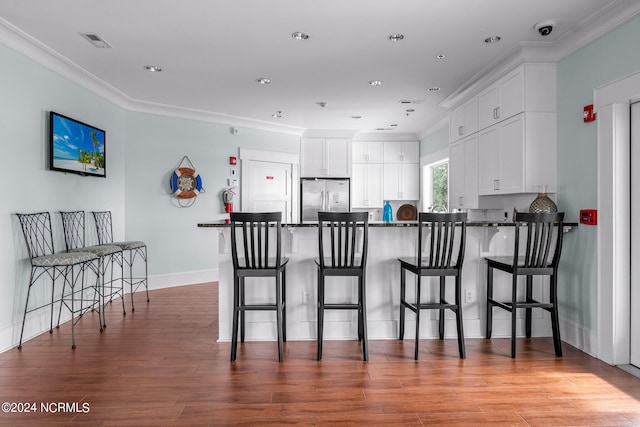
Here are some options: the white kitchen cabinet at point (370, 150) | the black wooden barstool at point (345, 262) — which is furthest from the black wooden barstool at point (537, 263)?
the white kitchen cabinet at point (370, 150)

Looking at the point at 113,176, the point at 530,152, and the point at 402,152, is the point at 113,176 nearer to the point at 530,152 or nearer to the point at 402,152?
the point at 530,152

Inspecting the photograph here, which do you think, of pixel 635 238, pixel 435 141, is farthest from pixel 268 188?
pixel 635 238

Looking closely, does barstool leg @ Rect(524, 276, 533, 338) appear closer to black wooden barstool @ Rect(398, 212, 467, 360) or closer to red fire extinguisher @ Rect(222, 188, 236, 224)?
black wooden barstool @ Rect(398, 212, 467, 360)

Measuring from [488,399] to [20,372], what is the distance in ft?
10.1

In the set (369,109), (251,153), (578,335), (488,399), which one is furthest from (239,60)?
(578,335)

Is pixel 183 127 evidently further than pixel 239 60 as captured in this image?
Yes

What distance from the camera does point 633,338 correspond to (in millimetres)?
2863

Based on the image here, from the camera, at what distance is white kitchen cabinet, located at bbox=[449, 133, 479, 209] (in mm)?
4711

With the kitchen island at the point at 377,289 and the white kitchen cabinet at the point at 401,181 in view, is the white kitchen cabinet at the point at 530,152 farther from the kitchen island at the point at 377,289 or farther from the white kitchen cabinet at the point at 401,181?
the white kitchen cabinet at the point at 401,181

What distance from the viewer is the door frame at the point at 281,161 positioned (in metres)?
6.61

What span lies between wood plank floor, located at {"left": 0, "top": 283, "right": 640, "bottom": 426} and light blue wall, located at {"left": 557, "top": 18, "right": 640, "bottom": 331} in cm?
46

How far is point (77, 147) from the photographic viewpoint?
4.19m

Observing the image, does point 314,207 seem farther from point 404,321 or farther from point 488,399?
point 488,399

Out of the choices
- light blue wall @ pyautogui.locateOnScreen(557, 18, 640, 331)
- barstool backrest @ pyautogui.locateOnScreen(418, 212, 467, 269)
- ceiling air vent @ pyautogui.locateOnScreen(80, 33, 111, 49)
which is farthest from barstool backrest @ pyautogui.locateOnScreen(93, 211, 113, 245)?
light blue wall @ pyautogui.locateOnScreen(557, 18, 640, 331)
